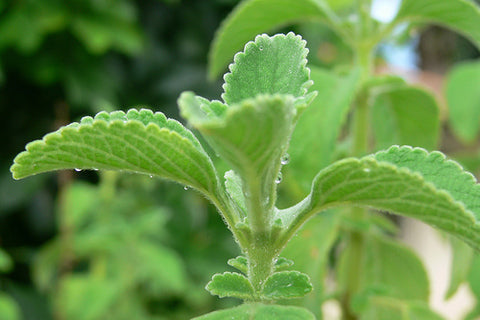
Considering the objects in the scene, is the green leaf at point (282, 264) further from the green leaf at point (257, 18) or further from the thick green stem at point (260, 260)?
the green leaf at point (257, 18)

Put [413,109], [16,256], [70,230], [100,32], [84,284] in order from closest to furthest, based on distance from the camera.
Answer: [413,109] < [84,284] < [70,230] < [100,32] < [16,256]

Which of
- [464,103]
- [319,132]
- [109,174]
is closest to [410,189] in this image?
[319,132]

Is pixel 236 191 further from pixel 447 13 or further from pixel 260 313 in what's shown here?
pixel 447 13

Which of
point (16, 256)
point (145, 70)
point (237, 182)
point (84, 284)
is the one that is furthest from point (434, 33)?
point (237, 182)

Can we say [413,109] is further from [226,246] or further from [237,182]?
[226,246]

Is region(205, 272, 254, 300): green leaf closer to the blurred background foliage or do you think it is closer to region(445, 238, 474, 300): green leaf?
region(445, 238, 474, 300): green leaf

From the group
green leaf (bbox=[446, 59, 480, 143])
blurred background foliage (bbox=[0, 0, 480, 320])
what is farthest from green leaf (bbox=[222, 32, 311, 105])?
blurred background foliage (bbox=[0, 0, 480, 320])

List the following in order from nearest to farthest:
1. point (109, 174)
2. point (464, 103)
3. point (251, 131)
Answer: point (251, 131), point (464, 103), point (109, 174)
